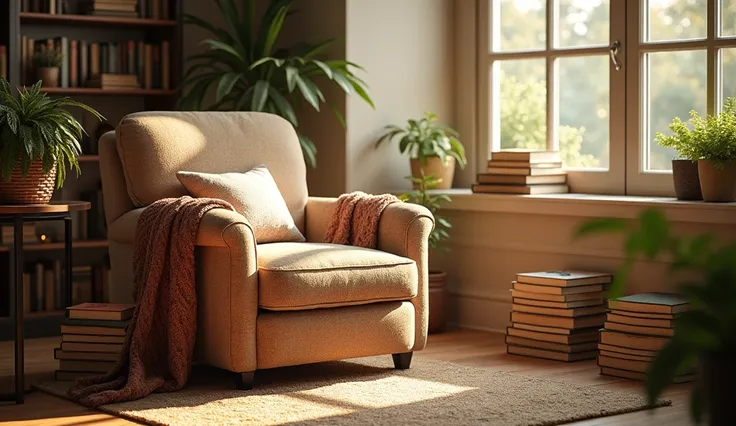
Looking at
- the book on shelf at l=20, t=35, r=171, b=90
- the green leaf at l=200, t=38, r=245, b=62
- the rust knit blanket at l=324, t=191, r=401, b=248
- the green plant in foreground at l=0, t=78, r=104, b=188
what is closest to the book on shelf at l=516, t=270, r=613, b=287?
the rust knit blanket at l=324, t=191, r=401, b=248

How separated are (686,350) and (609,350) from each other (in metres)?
2.99

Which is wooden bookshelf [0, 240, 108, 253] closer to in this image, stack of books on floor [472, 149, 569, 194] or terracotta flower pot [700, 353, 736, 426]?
stack of books on floor [472, 149, 569, 194]

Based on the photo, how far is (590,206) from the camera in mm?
4395

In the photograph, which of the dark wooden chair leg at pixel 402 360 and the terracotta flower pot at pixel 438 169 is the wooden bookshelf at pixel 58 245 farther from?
the dark wooden chair leg at pixel 402 360

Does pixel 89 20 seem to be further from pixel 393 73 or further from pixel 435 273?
pixel 435 273

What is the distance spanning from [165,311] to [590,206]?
6.01 ft

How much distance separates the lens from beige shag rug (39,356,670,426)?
3066mm

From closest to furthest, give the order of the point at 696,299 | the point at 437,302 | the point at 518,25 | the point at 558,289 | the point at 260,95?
the point at 696,299 < the point at 558,289 < the point at 260,95 < the point at 437,302 < the point at 518,25

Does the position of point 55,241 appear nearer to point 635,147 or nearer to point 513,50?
point 513,50

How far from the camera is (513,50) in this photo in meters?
5.12

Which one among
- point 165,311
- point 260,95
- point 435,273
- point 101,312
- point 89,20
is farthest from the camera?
point 89,20

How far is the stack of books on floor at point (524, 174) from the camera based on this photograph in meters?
4.71

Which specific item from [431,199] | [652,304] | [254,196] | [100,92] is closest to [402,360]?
[254,196]

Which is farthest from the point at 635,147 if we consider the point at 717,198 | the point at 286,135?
the point at 286,135
